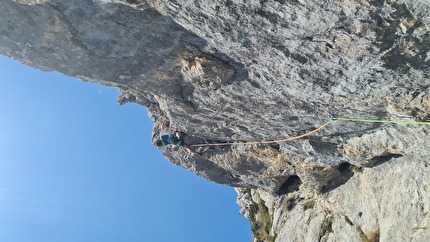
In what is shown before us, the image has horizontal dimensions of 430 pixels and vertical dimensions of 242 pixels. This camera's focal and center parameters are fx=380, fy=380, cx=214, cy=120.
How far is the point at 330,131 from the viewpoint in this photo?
1255 cm

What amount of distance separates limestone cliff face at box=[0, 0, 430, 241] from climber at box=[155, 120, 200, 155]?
1.40m

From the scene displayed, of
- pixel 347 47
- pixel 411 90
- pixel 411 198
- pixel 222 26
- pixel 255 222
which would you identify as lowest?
pixel 411 198

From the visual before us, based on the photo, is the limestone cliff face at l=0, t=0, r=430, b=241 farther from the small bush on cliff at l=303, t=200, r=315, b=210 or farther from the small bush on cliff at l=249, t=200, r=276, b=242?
the small bush on cliff at l=249, t=200, r=276, b=242

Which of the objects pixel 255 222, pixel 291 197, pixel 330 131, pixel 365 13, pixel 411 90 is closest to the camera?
pixel 365 13

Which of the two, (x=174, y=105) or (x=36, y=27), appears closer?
(x=36, y=27)

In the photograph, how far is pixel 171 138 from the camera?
57.4ft

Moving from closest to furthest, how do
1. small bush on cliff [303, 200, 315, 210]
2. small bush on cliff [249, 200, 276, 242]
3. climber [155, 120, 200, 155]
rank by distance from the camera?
climber [155, 120, 200, 155], small bush on cliff [303, 200, 315, 210], small bush on cliff [249, 200, 276, 242]

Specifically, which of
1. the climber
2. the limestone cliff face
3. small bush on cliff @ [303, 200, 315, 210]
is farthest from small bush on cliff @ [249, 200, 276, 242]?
the climber

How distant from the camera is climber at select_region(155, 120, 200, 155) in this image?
57.3ft

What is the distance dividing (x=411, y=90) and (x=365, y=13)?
2.62 m

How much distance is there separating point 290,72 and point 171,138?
356 inches

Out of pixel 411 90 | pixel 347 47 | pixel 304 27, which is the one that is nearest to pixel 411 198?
pixel 411 90

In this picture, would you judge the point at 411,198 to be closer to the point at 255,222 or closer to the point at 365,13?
the point at 365,13

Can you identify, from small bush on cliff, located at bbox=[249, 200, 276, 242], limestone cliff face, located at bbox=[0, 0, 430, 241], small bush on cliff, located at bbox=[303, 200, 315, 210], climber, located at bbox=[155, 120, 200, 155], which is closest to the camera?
limestone cliff face, located at bbox=[0, 0, 430, 241]
